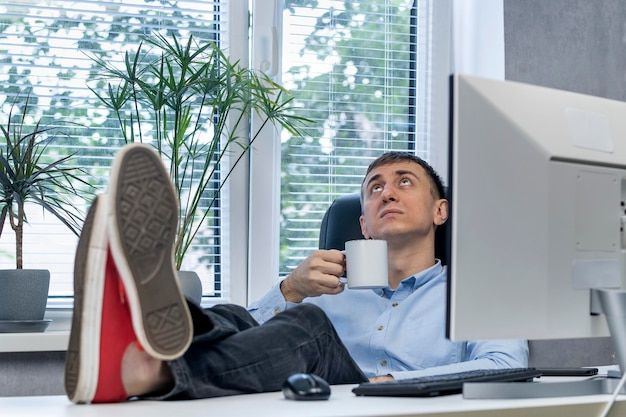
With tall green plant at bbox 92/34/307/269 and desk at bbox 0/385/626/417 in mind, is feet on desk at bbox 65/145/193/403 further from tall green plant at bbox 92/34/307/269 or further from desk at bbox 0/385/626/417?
tall green plant at bbox 92/34/307/269

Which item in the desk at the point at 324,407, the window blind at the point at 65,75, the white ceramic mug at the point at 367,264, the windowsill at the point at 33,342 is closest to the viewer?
the desk at the point at 324,407

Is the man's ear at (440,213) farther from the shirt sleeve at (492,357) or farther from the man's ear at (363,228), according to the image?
the shirt sleeve at (492,357)

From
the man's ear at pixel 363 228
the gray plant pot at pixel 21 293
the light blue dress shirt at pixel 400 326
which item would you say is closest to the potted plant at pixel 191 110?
the gray plant pot at pixel 21 293

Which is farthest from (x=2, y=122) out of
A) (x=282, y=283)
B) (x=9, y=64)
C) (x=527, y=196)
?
(x=527, y=196)

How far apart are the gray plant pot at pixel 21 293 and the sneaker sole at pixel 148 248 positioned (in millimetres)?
1459

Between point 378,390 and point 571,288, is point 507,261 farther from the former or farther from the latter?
point 378,390

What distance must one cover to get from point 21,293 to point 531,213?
1.67 metres

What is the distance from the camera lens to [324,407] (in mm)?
1008

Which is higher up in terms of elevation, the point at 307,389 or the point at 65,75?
the point at 65,75

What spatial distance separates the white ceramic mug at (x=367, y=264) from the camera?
172 centimetres

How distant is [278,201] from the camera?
115 inches

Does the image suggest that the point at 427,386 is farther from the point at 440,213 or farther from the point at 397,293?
the point at 440,213

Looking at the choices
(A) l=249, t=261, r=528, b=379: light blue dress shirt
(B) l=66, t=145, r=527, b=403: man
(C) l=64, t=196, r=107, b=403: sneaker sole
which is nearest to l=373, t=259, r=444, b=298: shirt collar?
(A) l=249, t=261, r=528, b=379: light blue dress shirt

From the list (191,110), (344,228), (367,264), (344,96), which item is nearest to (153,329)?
(367,264)
